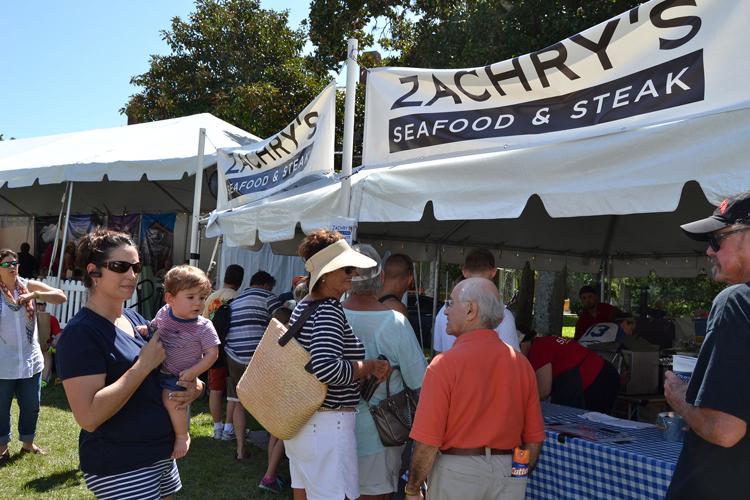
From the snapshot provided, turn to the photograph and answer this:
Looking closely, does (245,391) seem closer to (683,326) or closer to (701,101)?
(701,101)

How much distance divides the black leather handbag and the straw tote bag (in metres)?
0.50

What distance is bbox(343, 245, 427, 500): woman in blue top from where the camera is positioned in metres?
3.35

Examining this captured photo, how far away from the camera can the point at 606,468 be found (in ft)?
10.6

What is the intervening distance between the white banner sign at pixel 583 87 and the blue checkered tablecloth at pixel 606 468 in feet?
5.33

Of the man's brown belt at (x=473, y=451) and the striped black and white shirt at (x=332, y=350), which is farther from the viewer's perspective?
the striped black and white shirt at (x=332, y=350)

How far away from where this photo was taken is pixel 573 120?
3.53 metres

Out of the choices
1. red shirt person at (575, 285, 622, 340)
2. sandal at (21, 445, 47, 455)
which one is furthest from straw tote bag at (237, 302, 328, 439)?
red shirt person at (575, 285, 622, 340)

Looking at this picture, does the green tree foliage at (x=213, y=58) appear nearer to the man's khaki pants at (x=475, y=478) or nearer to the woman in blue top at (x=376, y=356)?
the woman in blue top at (x=376, y=356)

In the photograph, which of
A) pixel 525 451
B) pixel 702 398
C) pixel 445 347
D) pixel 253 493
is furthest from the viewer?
pixel 253 493

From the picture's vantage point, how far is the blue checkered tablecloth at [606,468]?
3033 mm

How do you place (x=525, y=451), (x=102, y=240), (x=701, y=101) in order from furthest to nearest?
(x=701, y=101)
(x=525, y=451)
(x=102, y=240)

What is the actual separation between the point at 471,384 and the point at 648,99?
174 centimetres

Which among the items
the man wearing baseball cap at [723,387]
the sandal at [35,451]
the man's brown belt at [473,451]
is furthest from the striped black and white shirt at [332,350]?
the sandal at [35,451]

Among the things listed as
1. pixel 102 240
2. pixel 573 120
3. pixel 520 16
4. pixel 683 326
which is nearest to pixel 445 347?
pixel 573 120
